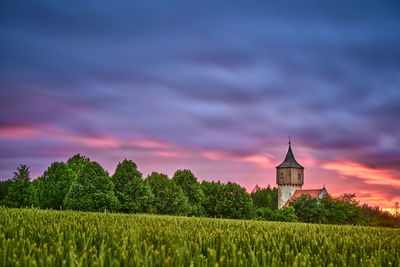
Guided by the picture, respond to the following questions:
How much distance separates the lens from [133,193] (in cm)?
3934

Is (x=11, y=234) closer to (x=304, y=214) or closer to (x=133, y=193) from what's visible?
(x=133, y=193)

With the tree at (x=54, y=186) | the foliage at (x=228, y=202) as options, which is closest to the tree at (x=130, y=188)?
the tree at (x=54, y=186)

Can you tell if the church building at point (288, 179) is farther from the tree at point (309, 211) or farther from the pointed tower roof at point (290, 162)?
the tree at point (309, 211)

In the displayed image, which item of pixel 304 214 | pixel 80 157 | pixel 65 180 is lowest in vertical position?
pixel 304 214

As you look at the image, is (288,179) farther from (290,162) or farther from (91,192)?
(91,192)

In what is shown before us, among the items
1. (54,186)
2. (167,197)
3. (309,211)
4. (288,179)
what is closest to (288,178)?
(288,179)

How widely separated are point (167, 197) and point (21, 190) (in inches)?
833

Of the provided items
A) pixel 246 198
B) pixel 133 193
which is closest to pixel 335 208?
pixel 246 198

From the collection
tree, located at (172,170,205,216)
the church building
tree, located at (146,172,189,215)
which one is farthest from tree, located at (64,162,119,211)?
the church building

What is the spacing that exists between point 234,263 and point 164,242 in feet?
6.46

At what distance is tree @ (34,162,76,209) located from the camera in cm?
4475

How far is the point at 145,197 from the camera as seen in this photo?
39.1 meters

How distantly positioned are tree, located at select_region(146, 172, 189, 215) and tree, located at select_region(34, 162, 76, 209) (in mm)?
12893

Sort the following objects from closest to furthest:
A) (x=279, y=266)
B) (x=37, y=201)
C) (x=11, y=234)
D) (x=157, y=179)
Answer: (x=279, y=266), (x=11, y=234), (x=37, y=201), (x=157, y=179)
